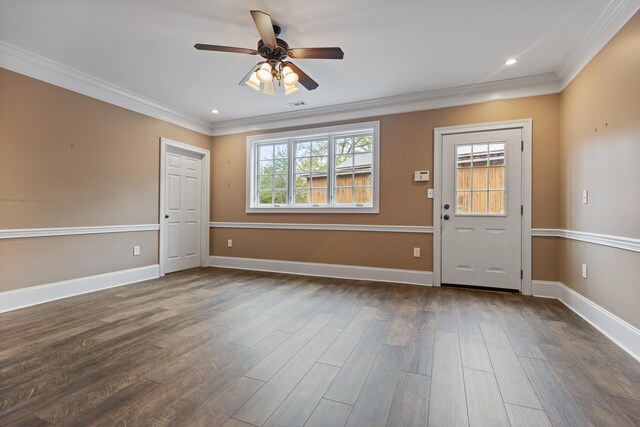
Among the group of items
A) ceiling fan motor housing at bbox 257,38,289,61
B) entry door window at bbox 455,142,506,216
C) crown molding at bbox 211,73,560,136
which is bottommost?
entry door window at bbox 455,142,506,216

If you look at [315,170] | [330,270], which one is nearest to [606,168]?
[330,270]

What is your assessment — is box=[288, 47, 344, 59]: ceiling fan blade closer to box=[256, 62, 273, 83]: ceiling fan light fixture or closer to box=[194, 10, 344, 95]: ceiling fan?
box=[194, 10, 344, 95]: ceiling fan

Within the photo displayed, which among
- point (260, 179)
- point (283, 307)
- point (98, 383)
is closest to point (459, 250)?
point (283, 307)

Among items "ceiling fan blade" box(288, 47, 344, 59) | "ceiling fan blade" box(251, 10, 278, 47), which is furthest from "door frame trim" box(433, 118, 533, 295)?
"ceiling fan blade" box(251, 10, 278, 47)

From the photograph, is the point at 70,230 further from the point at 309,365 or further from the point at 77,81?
the point at 309,365

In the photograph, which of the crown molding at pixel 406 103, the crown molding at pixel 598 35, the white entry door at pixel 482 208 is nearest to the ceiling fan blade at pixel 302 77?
the crown molding at pixel 406 103

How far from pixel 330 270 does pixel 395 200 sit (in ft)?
4.68

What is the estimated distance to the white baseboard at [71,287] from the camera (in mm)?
2848

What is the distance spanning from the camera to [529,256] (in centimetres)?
347

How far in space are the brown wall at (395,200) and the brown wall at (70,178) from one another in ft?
3.93

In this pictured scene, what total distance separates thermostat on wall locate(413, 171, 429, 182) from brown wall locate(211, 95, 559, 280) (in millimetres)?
66

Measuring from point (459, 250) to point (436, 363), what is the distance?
7.25 feet

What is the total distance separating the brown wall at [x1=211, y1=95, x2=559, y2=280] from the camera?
3422 millimetres

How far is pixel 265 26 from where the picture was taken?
7.02 feet
